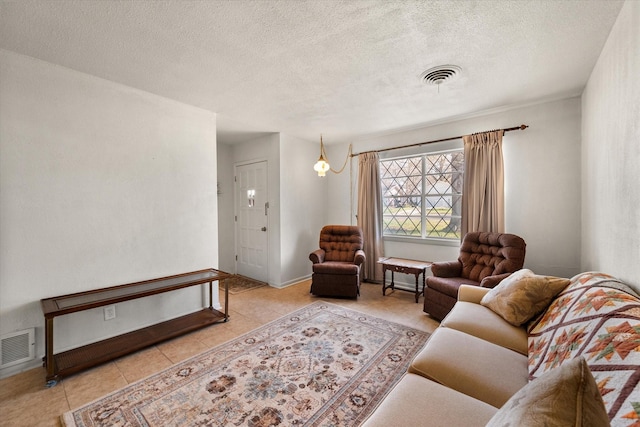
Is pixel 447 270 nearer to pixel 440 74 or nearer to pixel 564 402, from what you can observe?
pixel 440 74

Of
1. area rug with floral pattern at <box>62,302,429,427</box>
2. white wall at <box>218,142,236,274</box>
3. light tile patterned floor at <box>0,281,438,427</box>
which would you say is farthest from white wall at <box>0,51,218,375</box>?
white wall at <box>218,142,236,274</box>

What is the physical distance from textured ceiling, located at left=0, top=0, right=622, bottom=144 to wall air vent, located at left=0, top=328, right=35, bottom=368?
7.27 feet

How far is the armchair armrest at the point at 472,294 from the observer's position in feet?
7.36

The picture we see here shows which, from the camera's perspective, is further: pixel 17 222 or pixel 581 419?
pixel 17 222

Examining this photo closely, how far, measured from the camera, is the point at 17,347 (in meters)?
2.07

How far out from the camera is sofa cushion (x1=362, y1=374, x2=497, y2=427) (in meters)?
1.00

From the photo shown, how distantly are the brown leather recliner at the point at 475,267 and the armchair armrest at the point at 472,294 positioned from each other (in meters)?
0.38

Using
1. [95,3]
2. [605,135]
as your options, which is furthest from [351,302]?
[95,3]

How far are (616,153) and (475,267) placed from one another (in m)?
1.67

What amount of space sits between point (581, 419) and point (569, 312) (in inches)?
45.4

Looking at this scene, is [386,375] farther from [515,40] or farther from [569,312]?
[515,40]

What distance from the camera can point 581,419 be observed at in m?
0.54

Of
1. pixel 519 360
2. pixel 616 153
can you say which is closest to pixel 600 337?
pixel 519 360

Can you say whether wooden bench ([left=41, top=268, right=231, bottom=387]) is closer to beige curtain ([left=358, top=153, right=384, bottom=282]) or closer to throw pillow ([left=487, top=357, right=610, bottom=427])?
beige curtain ([left=358, top=153, right=384, bottom=282])
